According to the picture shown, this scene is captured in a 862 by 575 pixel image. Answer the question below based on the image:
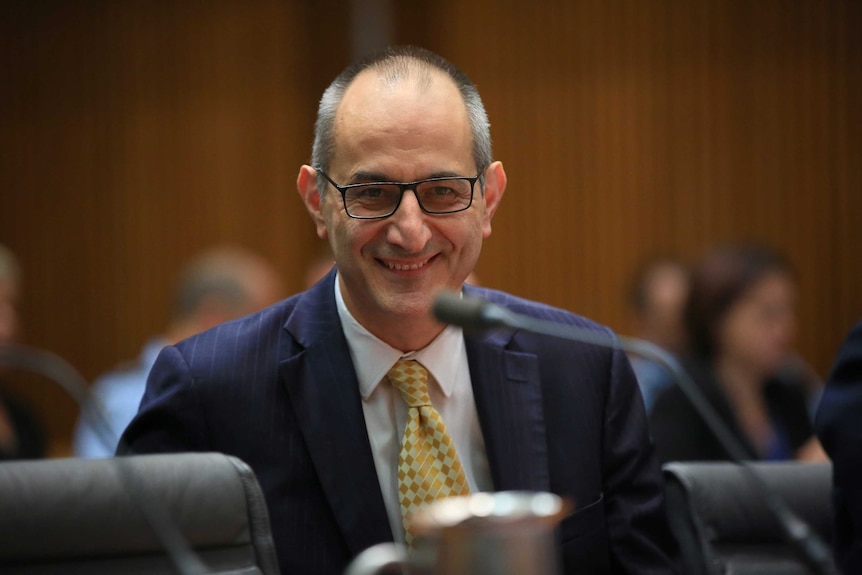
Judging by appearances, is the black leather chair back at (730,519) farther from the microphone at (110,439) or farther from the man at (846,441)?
the microphone at (110,439)

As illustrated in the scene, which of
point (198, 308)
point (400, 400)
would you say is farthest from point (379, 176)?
point (198, 308)

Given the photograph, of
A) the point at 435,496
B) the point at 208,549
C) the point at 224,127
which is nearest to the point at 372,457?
the point at 435,496

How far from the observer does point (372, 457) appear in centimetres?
205

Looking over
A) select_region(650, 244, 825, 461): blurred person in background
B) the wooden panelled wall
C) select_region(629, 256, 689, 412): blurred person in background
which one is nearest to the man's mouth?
select_region(650, 244, 825, 461): blurred person in background

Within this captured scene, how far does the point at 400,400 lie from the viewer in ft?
7.04

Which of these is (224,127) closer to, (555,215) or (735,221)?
(555,215)

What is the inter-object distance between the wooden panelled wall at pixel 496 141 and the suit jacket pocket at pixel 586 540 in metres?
4.00

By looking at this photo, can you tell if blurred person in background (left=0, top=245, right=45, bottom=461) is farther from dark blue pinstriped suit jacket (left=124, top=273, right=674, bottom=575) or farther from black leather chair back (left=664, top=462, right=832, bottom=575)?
black leather chair back (left=664, top=462, right=832, bottom=575)

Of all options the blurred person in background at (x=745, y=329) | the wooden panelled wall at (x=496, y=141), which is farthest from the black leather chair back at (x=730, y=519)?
the wooden panelled wall at (x=496, y=141)

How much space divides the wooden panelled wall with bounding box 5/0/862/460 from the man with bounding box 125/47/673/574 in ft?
12.8

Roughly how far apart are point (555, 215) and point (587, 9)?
1.05 metres

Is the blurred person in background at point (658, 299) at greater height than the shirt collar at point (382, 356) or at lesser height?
lesser

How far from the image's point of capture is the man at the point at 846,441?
181 centimetres

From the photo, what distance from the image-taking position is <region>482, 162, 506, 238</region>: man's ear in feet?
7.29
